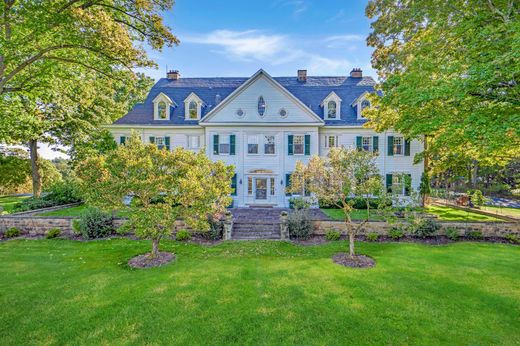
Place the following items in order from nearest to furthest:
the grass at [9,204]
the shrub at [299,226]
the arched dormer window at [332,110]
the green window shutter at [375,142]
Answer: the shrub at [299,226], the grass at [9,204], the green window shutter at [375,142], the arched dormer window at [332,110]

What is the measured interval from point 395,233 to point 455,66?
7.69m

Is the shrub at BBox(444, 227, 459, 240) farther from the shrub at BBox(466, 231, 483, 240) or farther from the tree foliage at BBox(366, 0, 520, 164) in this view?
the tree foliage at BBox(366, 0, 520, 164)

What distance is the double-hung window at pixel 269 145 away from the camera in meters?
19.3

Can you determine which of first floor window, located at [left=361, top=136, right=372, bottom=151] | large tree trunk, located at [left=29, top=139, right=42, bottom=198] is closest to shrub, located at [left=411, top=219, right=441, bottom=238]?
first floor window, located at [left=361, top=136, right=372, bottom=151]

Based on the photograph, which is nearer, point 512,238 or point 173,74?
point 512,238

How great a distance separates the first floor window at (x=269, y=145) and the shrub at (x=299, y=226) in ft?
26.9

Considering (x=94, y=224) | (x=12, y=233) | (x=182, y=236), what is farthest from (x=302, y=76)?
(x=12, y=233)

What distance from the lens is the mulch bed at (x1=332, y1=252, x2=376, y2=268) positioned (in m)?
8.64

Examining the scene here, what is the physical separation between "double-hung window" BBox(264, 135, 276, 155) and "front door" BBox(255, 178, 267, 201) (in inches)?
90.8

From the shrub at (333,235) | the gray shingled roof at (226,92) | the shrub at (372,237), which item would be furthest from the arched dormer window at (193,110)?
the shrub at (372,237)

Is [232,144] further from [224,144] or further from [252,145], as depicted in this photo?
[252,145]

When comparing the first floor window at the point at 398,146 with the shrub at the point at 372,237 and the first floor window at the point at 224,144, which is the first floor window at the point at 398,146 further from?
the first floor window at the point at 224,144

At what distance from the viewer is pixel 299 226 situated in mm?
12023

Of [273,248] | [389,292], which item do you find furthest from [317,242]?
[389,292]
